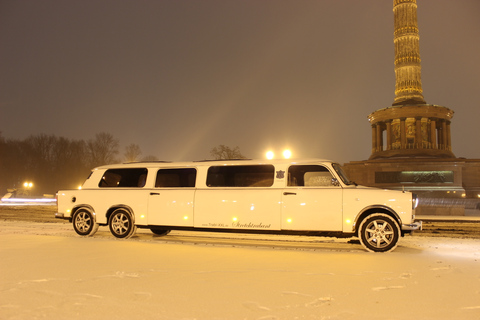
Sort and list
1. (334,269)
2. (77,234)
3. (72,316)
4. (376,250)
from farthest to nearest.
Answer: (77,234) < (376,250) < (334,269) < (72,316)

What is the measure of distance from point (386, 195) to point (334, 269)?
108 inches

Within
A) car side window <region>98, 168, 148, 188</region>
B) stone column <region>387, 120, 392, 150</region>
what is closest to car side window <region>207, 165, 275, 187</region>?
car side window <region>98, 168, 148, 188</region>

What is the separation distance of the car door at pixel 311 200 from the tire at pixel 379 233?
20.4 inches

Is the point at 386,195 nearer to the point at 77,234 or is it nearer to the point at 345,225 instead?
the point at 345,225

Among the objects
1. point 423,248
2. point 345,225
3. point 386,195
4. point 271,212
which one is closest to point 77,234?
point 271,212

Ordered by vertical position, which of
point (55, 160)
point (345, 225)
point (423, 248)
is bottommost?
point (423, 248)

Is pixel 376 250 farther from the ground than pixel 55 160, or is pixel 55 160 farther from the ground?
pixel 55 160

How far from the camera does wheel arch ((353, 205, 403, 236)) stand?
25.9 ft

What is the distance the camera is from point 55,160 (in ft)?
233

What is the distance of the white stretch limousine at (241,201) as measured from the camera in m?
7.98

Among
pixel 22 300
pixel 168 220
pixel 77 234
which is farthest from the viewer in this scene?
pixel 77 234

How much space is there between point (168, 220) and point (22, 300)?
535 cm

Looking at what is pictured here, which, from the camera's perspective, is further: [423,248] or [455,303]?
[423,248]

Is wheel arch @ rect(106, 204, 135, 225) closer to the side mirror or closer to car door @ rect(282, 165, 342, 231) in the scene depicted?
car door @ rect(282, 165, 342, 231)
